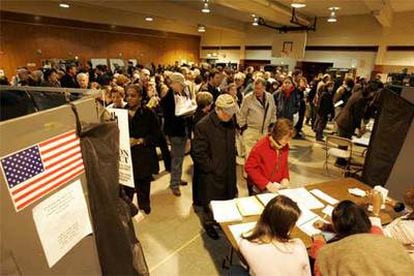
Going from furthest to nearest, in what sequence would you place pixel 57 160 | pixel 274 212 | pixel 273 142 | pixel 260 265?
1. pixel 273 142
2. pixel 274 212
3. pixel 260 265
4. pixel 57 160

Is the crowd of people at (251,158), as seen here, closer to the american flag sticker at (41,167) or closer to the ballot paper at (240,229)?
the ballot paper at (240,229)

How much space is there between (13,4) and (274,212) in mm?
11462

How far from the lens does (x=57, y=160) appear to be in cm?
104

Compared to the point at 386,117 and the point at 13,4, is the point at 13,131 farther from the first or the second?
the point at 13,4

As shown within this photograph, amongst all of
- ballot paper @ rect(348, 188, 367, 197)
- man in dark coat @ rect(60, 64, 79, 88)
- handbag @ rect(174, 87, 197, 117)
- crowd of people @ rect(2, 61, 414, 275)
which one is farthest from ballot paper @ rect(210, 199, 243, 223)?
man in dark coat @ rect(60, 64, 79, 88)

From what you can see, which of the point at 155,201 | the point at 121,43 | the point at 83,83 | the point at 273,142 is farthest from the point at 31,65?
the point at 273,142

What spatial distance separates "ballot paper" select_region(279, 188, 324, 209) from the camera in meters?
2.35

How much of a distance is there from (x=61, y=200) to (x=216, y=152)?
1825 mm

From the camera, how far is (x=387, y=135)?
3.23 meters

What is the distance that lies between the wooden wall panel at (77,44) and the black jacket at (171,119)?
8994 millimetres

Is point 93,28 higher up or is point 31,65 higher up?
point 93,28

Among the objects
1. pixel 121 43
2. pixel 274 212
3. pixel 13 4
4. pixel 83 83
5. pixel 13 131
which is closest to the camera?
pixel 13 131

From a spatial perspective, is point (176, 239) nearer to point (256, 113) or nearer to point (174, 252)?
point (174, 252)

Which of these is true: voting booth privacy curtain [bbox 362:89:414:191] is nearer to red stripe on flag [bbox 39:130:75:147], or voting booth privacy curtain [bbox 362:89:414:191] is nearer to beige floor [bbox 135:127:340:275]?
beige floor [bbox 135:127:340:275]
